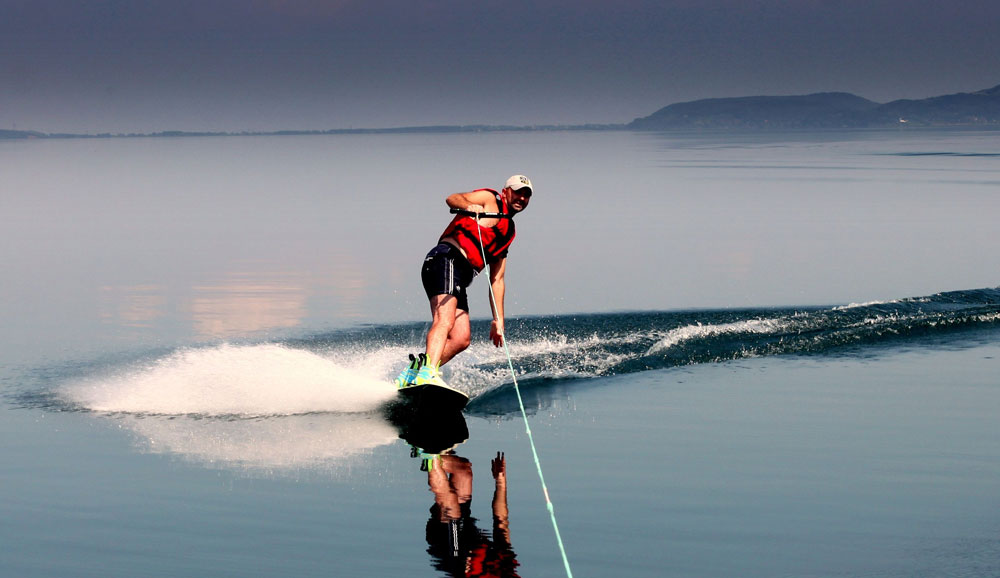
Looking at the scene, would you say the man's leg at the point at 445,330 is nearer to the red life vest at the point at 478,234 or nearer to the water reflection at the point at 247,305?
the red life vest at the point at 478,234

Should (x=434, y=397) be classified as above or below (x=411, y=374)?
below

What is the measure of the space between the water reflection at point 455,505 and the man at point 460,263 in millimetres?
558

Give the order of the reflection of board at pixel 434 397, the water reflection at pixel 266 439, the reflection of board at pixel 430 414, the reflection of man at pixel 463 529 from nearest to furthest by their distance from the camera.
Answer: the reflection of man at pixel 463 529, the water reflection at pixel 266 439, the reflection of board at pixel 430 414, the reflection of board at pixel 434 397

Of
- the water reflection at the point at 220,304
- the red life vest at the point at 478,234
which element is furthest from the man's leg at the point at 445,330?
the water reflection at the point at 220,304

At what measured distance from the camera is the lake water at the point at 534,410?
291 inches

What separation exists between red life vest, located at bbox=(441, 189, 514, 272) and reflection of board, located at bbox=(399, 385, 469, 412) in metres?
1.24

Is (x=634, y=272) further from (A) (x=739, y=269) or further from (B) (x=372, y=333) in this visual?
(B) (x=372, y=333)

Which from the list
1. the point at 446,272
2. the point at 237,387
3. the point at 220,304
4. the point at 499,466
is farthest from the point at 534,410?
the point at 220,304

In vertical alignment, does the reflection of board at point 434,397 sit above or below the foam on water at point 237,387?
below

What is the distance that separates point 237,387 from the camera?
37.5 feet

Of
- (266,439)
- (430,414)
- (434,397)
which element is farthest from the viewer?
(430,414)

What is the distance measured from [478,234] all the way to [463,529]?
3902 mm

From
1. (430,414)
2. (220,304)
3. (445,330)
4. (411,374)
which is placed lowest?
(430,414)

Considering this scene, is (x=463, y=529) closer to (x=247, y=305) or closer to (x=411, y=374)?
(x=411, y=374)
